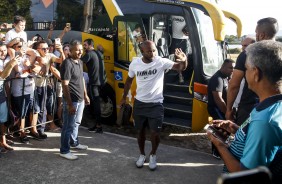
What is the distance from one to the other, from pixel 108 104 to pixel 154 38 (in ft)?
5.84

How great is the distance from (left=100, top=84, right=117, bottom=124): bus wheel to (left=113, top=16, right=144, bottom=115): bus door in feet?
0.57

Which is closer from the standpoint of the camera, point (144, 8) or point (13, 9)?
point (144, 8)

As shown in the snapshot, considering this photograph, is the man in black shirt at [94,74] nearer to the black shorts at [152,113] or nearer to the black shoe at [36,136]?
the black shoe at [36,136]

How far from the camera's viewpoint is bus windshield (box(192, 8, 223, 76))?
5.74 m

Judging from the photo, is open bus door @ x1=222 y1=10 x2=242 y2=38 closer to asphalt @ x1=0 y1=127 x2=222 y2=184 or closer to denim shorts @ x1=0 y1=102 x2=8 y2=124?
asphalt @ x1=0 y1=127 x2=222 y2=184

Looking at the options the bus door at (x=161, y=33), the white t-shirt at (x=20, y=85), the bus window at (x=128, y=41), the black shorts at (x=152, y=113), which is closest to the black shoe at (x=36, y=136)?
the white t-shirt at (x=20, y=85)

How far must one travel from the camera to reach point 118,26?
6.44 meters

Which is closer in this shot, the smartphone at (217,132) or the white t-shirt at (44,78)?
the smartphone at (217,132)

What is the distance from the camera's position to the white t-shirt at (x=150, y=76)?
4.25 metres

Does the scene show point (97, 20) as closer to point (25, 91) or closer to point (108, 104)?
point (108, 104)

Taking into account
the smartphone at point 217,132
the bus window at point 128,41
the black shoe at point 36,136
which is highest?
the bus window at point 128,41

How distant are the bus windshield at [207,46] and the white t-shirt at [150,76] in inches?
65.0

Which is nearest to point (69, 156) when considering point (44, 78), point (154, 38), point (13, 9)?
point (44, 78)

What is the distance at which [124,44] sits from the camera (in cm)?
639
